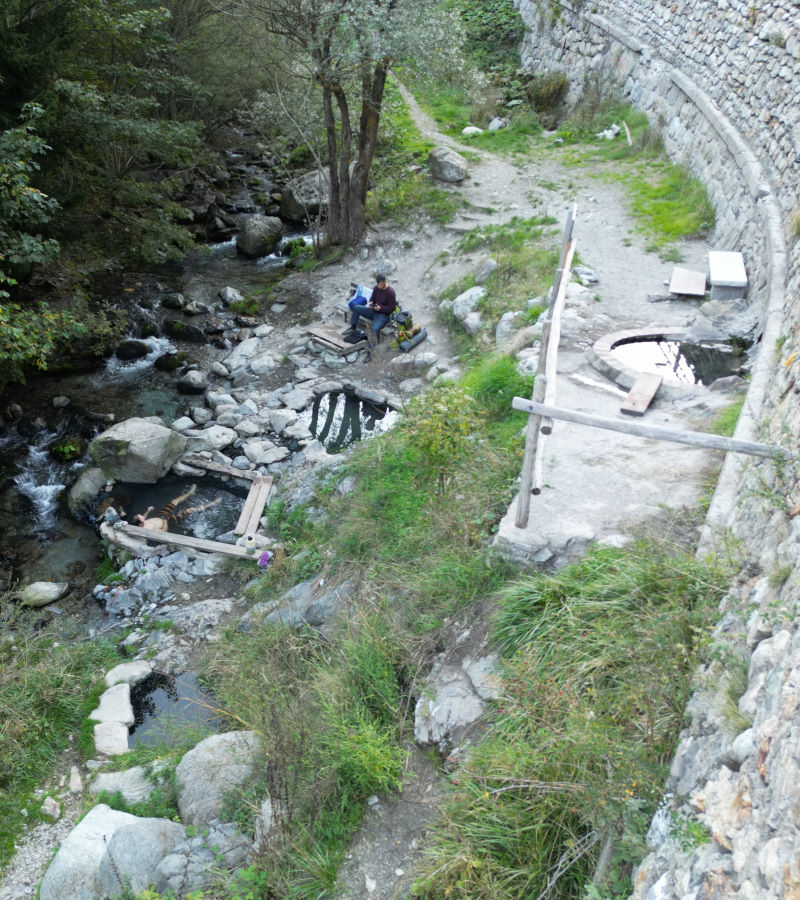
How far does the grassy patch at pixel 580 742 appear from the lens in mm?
3531

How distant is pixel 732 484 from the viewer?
5.27 meters

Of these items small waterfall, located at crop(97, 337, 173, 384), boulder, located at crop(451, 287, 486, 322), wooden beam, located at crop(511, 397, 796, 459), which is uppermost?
wooden beam, located at crop(511, 397, 796, 459)

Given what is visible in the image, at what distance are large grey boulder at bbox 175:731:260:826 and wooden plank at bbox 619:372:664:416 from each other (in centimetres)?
453

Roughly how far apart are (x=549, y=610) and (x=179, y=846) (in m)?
3.01

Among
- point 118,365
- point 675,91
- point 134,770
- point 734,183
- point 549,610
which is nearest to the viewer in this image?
point 549,610

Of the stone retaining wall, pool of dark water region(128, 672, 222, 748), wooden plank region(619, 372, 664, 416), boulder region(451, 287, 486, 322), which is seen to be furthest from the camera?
boulder region(451, 287, 486, 322)

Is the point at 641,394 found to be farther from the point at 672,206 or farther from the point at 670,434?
the point at 672,206

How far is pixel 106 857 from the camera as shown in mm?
4754

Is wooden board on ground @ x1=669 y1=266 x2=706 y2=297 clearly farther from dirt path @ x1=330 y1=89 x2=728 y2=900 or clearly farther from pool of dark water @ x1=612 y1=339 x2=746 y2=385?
pool of dark water @ x1=612 y1=339 x2=746 y2=385

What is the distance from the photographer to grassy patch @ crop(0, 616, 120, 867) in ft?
18.6

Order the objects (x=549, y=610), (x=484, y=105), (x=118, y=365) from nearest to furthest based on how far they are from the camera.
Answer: (x=549, y=610) < (x=118, y=365) < (x=484, y=105)

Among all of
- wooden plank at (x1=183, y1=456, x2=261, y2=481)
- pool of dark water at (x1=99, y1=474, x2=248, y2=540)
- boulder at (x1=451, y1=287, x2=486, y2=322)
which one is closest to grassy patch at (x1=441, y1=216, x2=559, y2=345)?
boulder at (x1=451, y1=287, x2=486, y2=322)

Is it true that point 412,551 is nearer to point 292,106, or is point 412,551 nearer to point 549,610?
point 549,610

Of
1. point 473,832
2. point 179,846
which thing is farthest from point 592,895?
point 179,846
